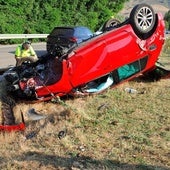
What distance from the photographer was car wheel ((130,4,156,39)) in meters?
10.3

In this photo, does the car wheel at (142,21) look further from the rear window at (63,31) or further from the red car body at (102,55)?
the rear window at (63,31)

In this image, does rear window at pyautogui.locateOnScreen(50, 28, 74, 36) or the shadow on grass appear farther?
rear window at pyautogui.locateOnScreen(50, 28, 74, 36)

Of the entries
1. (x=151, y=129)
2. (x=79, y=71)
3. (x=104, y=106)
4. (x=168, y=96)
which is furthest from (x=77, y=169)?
(x=168, y=96)

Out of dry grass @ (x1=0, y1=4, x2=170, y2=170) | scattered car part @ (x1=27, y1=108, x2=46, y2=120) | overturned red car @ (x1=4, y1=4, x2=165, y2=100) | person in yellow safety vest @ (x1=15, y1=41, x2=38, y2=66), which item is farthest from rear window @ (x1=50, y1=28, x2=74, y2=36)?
scattered car part @ (x1=27, y1=108, x2=46, y2=120)

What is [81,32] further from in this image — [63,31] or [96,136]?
[96,136]

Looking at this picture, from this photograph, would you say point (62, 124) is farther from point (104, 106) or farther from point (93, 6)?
point (93, 6)

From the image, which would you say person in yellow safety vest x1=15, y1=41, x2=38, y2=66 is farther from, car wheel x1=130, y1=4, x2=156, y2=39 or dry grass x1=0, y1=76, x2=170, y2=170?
car wheel x1=130, y1=4, x2=156, y2=39

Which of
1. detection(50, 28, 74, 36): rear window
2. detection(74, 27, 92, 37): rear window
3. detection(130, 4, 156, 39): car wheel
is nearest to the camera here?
detection(130, 4, 156, 39): car wheel

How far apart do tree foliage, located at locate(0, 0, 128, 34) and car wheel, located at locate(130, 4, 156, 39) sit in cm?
2215

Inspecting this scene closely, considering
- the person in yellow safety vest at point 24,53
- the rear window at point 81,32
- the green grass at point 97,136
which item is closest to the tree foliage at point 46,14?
the rear window at point 81,32

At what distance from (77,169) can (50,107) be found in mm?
3535

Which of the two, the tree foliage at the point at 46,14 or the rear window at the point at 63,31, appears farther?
the tree foliage at the point at 46,14

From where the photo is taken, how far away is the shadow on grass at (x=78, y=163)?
6.20 meters

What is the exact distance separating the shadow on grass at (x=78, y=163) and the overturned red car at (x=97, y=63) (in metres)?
3.11
